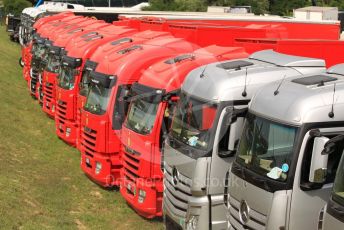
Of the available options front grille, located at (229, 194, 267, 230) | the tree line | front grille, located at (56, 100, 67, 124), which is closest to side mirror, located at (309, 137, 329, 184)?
front grille, located at (229, 194, 267, 230)

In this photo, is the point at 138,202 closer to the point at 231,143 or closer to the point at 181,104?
the point at 181,104

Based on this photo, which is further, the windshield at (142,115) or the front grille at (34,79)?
the front grille at (34,79)

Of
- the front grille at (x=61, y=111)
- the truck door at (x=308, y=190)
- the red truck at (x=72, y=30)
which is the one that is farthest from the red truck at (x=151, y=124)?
the red truck at (x=72, y=30)

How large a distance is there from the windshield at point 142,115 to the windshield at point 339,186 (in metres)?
4.41

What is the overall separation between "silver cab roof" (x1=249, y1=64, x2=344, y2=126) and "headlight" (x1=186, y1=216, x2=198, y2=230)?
6.39 ft

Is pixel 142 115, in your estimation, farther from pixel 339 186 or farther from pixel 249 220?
pixel 339 186

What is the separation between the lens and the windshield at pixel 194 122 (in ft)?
25.8

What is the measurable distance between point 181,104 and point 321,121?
111 inches

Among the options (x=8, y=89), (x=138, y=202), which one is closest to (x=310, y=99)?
(x=138, y=202)

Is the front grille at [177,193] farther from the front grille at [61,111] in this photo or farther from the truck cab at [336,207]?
the front grille at [61,111]

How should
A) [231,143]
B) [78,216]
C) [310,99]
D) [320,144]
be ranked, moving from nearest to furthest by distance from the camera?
[320,144]
[310,99]
[231,143]
[78,216]

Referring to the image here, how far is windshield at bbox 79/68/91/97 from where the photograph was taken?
1276 cm

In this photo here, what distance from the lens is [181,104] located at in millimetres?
8547

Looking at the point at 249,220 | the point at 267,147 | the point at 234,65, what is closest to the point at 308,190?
the point at 267,147
